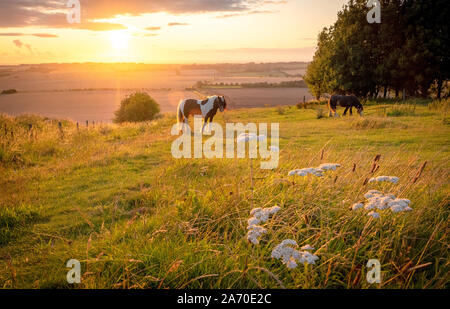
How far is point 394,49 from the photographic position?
3281 cm

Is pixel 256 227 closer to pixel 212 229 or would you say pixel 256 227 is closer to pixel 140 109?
pixel 212 229

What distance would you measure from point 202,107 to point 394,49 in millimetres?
30275

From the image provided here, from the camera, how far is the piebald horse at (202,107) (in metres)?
13.7

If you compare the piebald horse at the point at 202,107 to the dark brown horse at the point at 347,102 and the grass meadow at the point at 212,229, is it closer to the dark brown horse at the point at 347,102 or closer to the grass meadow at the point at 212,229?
the grass meadow at the point at 212,229

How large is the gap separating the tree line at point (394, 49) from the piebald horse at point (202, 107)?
26.2 m

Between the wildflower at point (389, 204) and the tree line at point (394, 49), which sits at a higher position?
the tree line at point (394, 49)

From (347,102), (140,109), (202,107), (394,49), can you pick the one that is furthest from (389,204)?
(140,109)

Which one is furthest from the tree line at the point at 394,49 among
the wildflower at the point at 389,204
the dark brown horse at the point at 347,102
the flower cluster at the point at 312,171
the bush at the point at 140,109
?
the wildflower at the point at 389,204

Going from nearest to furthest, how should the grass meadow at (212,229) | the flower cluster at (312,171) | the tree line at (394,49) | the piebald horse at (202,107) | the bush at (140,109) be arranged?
1. the grass meadow at (212,229)
2. the flower cluster at (312,171)
3. the piebald horse at (202,107)
4. the tree line at (394,49)
5. the bush at (140,109)

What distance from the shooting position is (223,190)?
516 cm

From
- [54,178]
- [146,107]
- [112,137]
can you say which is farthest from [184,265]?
[146,107]

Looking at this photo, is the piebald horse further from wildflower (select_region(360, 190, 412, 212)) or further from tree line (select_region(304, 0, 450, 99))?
tree line (select_region(304, 0, 450, 99))
